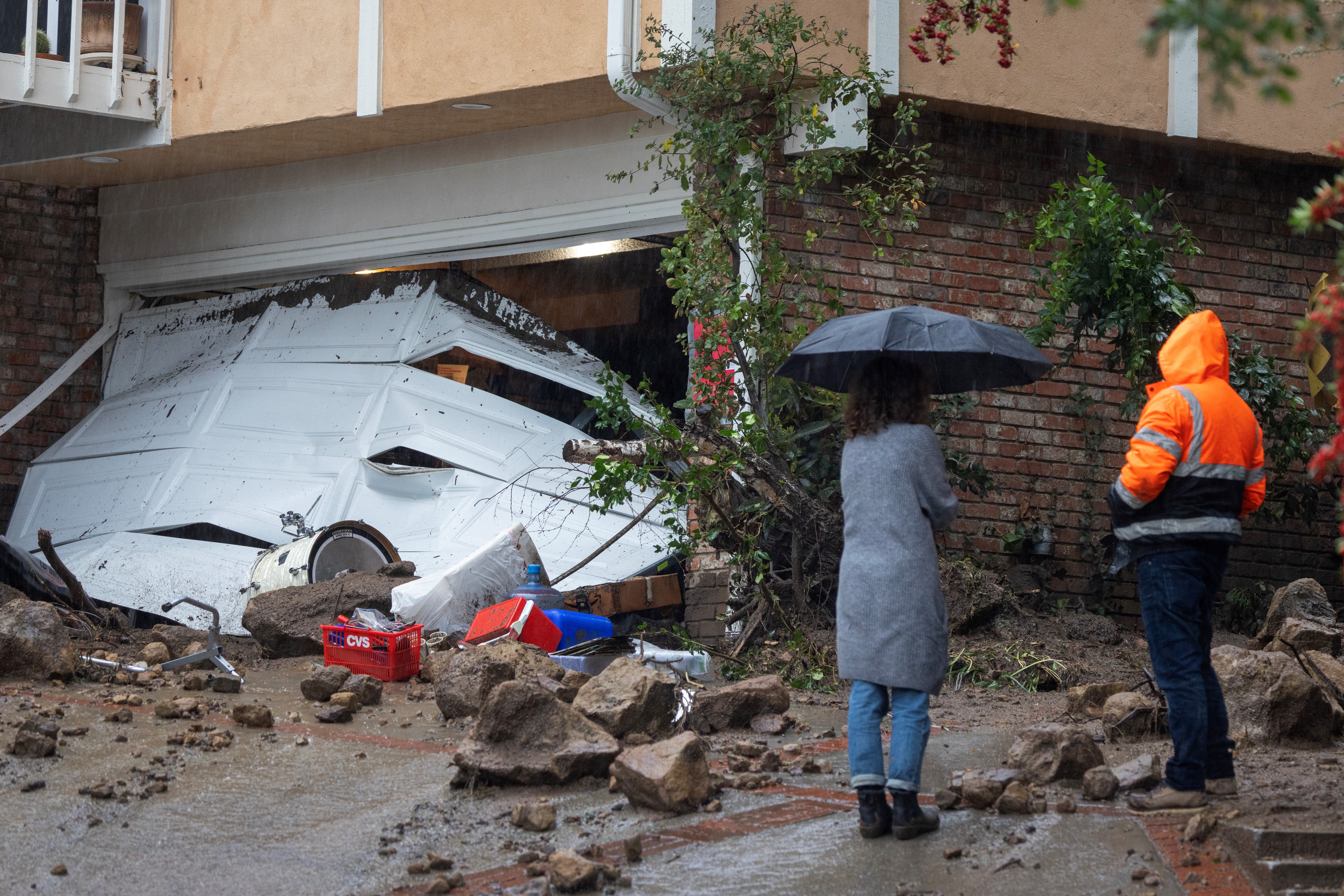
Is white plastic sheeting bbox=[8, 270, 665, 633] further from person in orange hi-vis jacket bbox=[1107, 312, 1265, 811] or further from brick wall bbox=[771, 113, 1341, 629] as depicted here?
person in orange hi-vis jacket bbox=[1107, 312, 1265, 811]

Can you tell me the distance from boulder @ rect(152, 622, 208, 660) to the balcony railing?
12.6 feet

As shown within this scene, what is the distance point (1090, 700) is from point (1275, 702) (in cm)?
89

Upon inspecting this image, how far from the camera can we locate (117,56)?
8.81 metres

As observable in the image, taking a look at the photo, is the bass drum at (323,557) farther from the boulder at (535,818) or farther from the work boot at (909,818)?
the work boot at (909,818)

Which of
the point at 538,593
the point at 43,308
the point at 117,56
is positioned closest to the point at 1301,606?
the point at 538,593

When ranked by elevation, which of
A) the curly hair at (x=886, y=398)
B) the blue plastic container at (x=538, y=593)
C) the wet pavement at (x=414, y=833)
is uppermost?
the curly hair at (x=886, y=398)

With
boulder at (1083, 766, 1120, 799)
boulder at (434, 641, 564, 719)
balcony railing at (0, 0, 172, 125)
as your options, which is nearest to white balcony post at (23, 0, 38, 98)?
balcony railing at (0, 0, 172, 125)

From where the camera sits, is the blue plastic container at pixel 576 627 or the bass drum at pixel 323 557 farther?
the bass drum at pixel 323 557

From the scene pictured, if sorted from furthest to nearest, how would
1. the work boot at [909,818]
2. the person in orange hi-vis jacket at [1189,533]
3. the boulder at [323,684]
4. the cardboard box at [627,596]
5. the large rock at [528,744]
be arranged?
the cardboard box at [627,596]
the boulder at [323,684]
the large rock at [528,744]
the person in orange hi-vis jacket at [1189,533]
the work boot at [909,818]

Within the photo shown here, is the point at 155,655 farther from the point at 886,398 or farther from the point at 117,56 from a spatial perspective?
the point at 117,56

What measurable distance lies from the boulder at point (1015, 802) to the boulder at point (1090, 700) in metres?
1.71

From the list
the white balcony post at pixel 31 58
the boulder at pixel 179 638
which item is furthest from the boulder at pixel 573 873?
the white balcony post at pixel 31 58

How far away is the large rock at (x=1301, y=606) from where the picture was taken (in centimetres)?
676

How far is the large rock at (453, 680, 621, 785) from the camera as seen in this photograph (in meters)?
4.11
